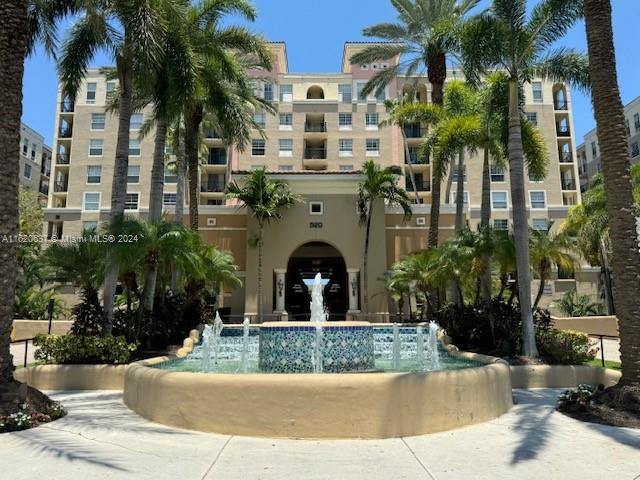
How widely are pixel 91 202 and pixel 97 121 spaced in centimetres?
887

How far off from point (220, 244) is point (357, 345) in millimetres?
23159

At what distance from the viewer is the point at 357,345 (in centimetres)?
1082

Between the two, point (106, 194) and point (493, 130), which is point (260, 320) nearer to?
point (493, 130)

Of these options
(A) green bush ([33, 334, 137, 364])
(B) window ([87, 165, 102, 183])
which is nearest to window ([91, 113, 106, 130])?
(B) window ([87, 165, 102, 183])

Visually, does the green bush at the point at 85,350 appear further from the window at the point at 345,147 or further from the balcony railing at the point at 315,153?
the window at the point at 345,147

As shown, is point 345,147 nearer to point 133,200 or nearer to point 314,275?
point 314,275

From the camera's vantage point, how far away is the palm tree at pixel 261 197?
29844 millimetres

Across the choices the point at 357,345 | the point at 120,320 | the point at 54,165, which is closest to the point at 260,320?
the point at 120,320

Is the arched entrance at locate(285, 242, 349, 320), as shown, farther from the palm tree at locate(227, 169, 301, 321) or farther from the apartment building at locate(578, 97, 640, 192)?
the apartment building at locate(578, 97, 640, 192)

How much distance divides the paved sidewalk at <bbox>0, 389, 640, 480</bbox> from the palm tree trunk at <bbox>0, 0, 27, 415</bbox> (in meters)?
2.01

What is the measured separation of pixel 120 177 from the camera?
16391mm

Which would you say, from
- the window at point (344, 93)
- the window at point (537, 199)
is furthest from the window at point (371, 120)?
the window at point (537, 199)

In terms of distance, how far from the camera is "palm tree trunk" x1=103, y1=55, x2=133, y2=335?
15516mm

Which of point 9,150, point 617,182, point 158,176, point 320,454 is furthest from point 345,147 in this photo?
point 320,454
